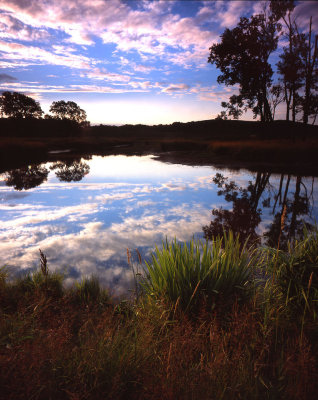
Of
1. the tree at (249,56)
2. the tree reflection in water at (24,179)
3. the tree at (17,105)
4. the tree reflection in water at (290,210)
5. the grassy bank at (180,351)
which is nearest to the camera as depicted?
the grassy bank at (180,351)

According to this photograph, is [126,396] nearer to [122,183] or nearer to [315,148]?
[122,183]

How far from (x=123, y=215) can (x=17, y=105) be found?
88280 mm

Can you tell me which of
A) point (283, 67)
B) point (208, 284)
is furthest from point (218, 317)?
point (283, 67)

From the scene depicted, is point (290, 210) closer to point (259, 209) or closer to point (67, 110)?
point (259, 209)

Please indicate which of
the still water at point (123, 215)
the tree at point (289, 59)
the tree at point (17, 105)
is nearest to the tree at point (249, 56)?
the tree at point (289, 59)

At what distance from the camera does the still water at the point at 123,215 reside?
17.9ft

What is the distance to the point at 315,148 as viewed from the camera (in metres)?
19.0

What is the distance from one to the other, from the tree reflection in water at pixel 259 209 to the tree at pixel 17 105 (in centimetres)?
8376

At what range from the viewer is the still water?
546 centimetres

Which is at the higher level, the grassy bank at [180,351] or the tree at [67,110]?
the tree at [67,110]

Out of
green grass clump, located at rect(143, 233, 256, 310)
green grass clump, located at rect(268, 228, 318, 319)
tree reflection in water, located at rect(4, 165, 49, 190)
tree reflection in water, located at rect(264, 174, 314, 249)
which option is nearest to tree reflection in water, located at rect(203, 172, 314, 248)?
tree reflection in water, located at rect(264, 174, 314, 249)

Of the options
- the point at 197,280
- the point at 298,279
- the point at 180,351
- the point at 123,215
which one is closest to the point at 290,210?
the point at 123,215

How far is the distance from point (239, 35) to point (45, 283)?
90.6 feet

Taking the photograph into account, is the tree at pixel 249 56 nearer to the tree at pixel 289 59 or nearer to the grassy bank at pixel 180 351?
the tree at pixel 289 59
